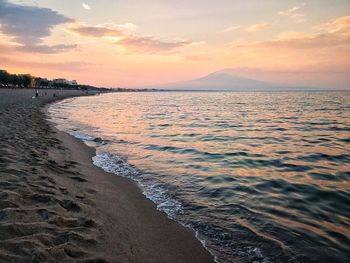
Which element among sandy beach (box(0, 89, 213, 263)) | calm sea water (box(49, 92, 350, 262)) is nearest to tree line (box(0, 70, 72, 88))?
calm sea water (box(49, 92, 350, 262))

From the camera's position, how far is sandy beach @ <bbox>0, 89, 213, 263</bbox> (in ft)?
12.8

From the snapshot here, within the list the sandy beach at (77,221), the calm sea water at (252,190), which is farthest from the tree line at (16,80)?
the sandy beach at (77,221)

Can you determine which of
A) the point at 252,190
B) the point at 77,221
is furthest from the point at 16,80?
the point at 77,221

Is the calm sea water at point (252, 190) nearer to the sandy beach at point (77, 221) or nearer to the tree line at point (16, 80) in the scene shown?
the sandy beach at point (77, 221)

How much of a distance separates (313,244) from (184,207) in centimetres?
293

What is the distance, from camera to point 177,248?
16.5 ft

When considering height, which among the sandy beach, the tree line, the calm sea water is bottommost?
the calm sea water

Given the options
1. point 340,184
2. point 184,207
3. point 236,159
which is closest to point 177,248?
point 184,207

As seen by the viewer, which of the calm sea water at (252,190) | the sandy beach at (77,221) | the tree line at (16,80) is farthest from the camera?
the tree line at (16,80)

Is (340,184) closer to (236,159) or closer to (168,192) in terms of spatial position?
(236,159)

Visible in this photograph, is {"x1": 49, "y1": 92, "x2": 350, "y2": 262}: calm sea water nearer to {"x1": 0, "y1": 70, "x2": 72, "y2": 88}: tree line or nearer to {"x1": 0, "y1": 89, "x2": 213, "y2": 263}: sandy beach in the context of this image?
{"x1": 0, "y1": 89, "x2": 213, "y2": 263}: sandy beach

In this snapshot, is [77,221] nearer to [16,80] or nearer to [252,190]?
[252,190]

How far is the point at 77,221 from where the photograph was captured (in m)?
5.01

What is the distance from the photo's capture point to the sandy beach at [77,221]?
12.8 ft
